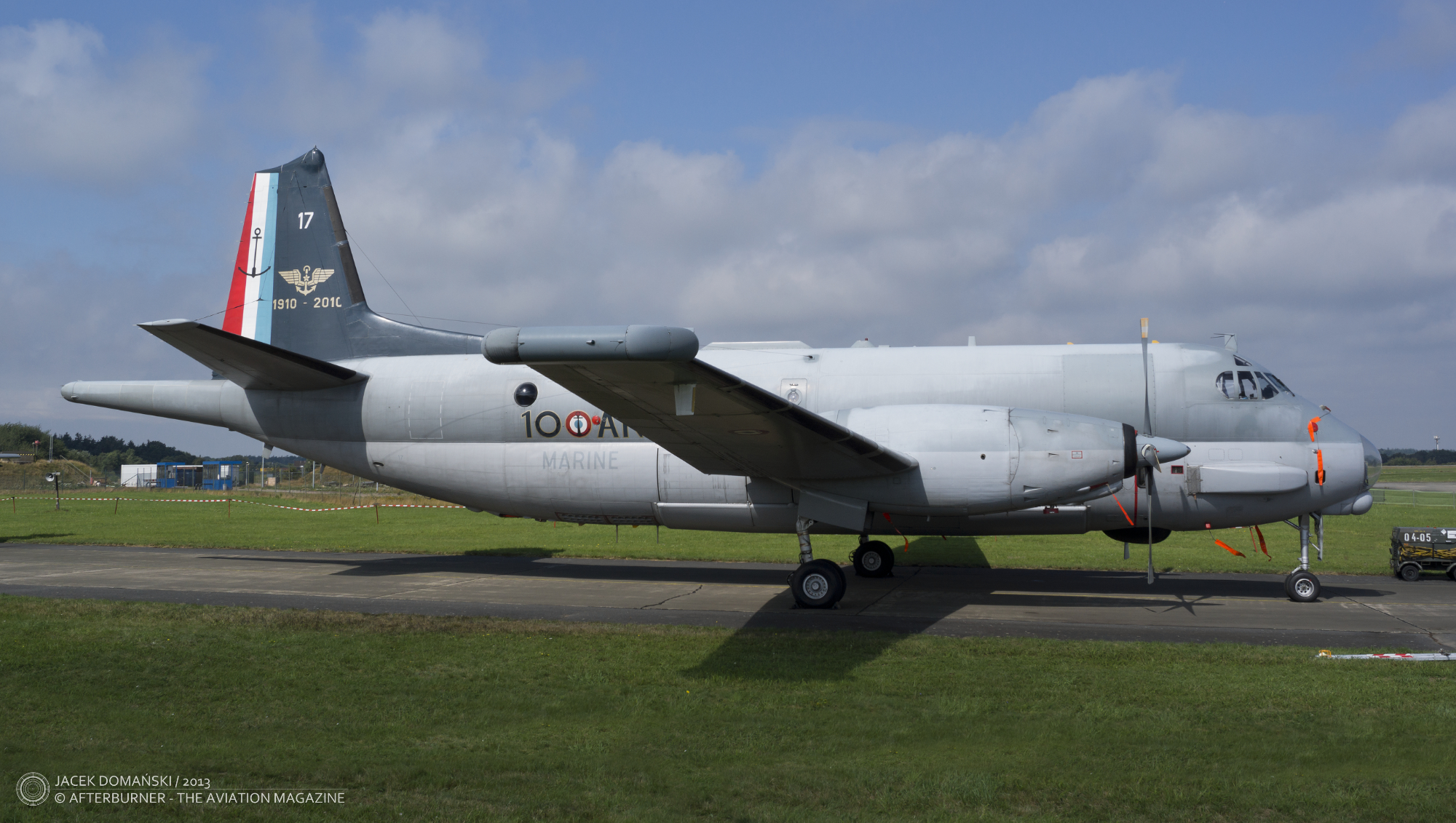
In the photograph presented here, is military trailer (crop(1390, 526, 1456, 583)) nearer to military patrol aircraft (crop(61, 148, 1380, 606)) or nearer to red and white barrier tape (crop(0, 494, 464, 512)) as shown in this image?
military patrol aircraft (crop(61, 148, 1380, 606))

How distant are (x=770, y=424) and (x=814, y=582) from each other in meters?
3.00

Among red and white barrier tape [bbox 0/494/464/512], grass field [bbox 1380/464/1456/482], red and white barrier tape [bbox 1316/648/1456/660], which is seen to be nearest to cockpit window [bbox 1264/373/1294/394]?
red and white barrier tape [bbox 1316/648/1456/660]

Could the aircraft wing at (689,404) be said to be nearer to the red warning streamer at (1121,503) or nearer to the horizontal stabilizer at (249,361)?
the red warning streamer at (1121,503)

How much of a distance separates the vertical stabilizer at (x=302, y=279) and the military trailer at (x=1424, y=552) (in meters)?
18.3

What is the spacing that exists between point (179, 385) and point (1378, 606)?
2105cm

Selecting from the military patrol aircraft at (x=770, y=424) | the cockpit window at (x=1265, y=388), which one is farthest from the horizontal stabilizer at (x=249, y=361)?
the cockpit window at (x=1265, y=388)

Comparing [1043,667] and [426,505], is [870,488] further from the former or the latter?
[426,505]

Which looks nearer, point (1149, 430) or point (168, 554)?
point (1149, 430)

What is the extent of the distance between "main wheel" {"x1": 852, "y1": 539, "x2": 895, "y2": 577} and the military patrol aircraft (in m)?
0.04

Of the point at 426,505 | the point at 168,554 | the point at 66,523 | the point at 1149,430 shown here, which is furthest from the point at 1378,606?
the point at 426,505

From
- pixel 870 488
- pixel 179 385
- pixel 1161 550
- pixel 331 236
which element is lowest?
pixel 1161 550

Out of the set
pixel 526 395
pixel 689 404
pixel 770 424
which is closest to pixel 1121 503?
pixel 770 424

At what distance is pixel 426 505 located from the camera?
4678 centimetres

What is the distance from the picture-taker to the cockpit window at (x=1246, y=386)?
13.7 m
